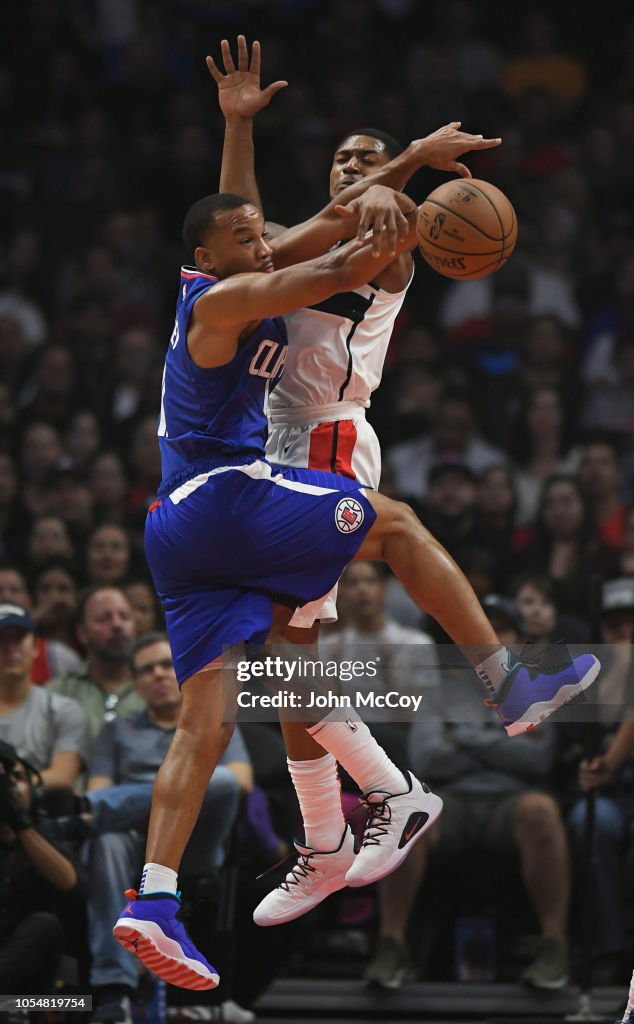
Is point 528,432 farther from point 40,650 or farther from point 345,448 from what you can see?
point 345,448

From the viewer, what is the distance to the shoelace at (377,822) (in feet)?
18.4

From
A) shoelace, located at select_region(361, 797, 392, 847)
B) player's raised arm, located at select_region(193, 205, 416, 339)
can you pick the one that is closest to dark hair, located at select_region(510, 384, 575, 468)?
shoelace, located at select_region(361, 797, 392, 847)

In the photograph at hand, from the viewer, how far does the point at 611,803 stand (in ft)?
24.0

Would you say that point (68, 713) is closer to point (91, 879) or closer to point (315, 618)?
point (91, 879)

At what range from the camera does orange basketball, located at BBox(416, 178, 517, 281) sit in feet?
17.3

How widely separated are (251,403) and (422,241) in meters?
0.78

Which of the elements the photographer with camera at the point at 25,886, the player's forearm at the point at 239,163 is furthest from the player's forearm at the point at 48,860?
the player's forearm at the point at 239,163

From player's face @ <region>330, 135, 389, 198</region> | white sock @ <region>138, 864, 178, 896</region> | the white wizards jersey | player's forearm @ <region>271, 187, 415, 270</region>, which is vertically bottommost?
white sock @ <region>138, 864, 178, 896</region>

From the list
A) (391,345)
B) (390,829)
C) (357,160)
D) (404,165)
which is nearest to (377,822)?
(390,829)

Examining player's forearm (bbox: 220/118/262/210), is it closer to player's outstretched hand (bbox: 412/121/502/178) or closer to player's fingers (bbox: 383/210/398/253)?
player's outstretched hand (bbox: 412/121/502/178)

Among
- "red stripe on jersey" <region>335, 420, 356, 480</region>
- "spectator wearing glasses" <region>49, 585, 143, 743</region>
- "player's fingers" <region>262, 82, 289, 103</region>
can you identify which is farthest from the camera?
"spectator wearing glasses" <region>49, 585, 143, 743</region>

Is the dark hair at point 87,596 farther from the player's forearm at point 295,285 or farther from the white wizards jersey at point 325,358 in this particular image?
the player's forearm at point 295,285

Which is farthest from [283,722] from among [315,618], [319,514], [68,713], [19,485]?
[19,485]

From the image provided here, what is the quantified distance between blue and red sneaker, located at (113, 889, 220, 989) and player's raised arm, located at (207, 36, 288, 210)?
262cm
